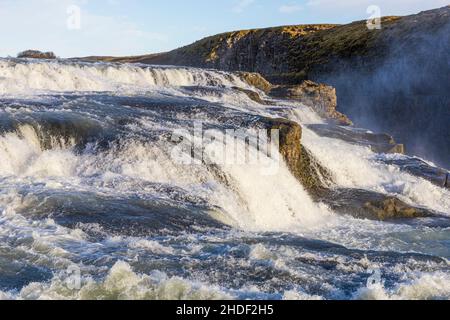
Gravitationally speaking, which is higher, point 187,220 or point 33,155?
point 33,155

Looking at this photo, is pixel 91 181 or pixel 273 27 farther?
pixel 273 27

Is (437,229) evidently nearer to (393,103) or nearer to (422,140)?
(422,140)

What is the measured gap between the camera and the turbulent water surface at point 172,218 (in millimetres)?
8359

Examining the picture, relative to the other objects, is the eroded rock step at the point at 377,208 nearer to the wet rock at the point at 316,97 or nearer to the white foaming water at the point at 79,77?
the white foaming water at the point at 79,77

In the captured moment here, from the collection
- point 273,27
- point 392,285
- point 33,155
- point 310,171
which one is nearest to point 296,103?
point 310,171

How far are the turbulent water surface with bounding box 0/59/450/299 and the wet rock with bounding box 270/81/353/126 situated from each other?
9.53 meters

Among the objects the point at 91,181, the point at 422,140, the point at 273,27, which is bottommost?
the point at 422,140

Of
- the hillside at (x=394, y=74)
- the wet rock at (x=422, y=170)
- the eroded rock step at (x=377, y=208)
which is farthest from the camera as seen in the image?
the hillside at (x=394, y=74)

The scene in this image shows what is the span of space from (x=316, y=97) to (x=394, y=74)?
474 inches

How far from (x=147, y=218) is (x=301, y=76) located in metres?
34.9

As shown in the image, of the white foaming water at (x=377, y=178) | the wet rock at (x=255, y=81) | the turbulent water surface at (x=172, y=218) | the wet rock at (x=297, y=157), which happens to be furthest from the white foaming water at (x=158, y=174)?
the wet rock at (x=255, y=81)

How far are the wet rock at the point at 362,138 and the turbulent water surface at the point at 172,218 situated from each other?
144cm

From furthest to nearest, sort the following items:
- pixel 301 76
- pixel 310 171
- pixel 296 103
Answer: pixel 301 76 → pixel 296 103 → pixel 310 171
